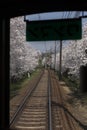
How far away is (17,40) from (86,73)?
20464 millimetres

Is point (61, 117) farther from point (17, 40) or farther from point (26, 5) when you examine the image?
point (17, 40)

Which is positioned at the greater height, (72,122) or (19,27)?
(19,27)

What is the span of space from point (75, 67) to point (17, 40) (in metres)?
5.97

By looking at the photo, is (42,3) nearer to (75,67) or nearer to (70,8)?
(70,8)

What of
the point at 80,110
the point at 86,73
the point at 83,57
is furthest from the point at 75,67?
the point at 86,73

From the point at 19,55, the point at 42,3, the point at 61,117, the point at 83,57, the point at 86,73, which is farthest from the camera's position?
the point at 19,55

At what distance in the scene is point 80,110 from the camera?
22938mm

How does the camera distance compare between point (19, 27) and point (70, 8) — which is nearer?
point (70, 8)

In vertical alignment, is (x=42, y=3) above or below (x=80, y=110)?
above

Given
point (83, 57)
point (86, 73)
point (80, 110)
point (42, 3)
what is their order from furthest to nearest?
point (83, 57) < point (80, 110) < point (86, 73) < point (42, 3)

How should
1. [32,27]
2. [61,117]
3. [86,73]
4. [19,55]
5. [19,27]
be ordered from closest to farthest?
[32,27], [86,73], [61,117], [19,27], [19,55]
